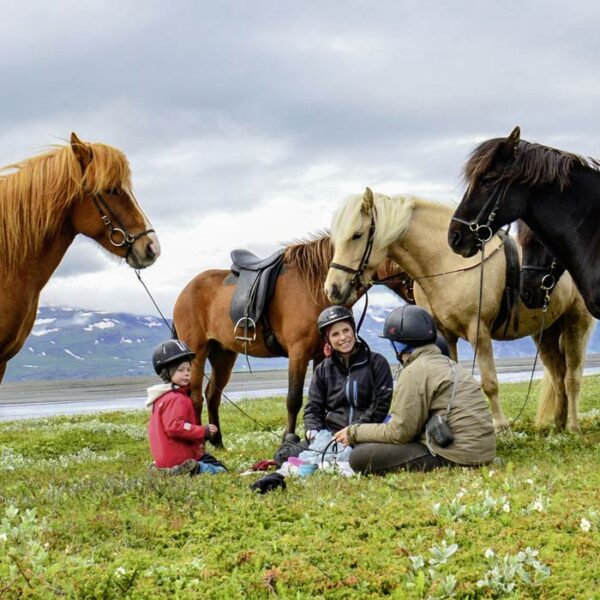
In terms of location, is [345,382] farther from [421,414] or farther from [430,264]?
[430,264]

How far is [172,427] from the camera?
9.91 metres

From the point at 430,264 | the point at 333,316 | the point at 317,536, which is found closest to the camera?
the point at 317,536

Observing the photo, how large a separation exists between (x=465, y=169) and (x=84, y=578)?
22.9 feet

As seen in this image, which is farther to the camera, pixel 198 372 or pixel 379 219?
pixel 198 372

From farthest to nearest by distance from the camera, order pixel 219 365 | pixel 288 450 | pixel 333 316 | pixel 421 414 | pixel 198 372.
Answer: pixel 219 365 → pixel 198 372 → pixel 288 450 → pixel 333 316 → pixel 421 414

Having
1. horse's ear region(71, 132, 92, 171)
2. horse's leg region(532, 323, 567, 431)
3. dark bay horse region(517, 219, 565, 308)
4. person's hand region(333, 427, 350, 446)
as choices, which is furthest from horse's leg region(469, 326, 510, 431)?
horse's ear region(71, 132, 92, 171)

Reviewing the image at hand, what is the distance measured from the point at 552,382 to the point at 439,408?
5.93 meters

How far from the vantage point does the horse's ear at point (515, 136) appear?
31.3ft

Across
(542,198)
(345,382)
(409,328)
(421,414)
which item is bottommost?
(421,414)

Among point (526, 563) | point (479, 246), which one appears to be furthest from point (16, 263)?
point (526, 563)

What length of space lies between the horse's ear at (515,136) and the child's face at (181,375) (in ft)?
17.2

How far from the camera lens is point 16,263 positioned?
30.4ft

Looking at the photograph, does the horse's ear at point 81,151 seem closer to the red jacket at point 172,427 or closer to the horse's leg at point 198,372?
the red jacket at point 172,427

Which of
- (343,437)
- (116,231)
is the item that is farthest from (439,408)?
(116,231)
